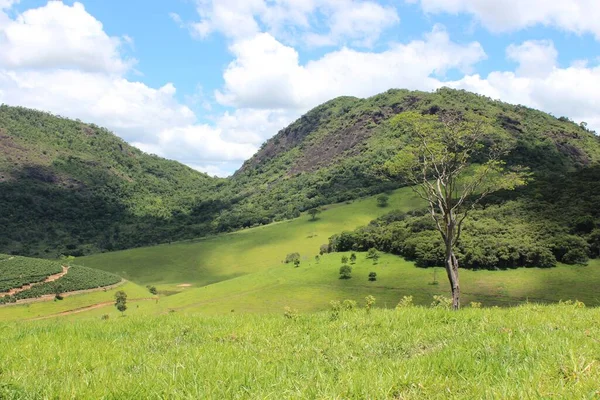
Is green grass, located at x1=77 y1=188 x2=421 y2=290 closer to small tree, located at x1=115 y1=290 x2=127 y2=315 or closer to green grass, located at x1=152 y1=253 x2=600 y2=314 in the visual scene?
small tree, located at x1=115 y1=290 x2=127 y2=315

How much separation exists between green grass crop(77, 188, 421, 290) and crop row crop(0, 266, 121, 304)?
73.9ft

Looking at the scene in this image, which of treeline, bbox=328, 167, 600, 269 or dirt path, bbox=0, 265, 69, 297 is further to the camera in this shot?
treeline, bbox=328, 167, 600, 269

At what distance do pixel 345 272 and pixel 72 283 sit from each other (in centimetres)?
6427

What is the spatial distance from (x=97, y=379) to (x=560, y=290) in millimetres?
→ 88797

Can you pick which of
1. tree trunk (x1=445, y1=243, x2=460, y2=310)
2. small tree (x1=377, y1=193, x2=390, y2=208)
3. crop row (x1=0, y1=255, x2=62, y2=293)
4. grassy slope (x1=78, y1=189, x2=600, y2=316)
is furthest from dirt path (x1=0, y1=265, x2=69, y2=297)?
small tree (x1=377, y1=193, x2=390, y2=208)

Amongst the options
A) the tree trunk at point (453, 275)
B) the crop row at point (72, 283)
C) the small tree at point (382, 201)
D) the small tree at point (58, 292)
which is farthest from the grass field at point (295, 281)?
the tree trunk at point (453, 275)

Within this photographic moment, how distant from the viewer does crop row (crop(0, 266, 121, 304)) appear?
86.5 m

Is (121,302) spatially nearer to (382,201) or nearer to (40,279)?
(40,279)

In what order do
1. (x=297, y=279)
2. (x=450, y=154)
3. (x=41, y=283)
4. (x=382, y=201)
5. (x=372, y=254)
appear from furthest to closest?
(x=382, y=201) → (x=372, y=254) → (x=297, y=279) → (x=41, y=283) → (x=450, y=154)

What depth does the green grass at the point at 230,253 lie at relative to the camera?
141125mm

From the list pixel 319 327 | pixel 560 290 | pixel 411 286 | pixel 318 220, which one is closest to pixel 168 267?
pixel 318 220

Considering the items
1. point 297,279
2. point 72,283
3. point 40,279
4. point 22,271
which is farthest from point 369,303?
point 22,271

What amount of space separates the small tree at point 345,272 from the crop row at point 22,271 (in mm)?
68809

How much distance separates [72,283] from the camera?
96.4 meters
